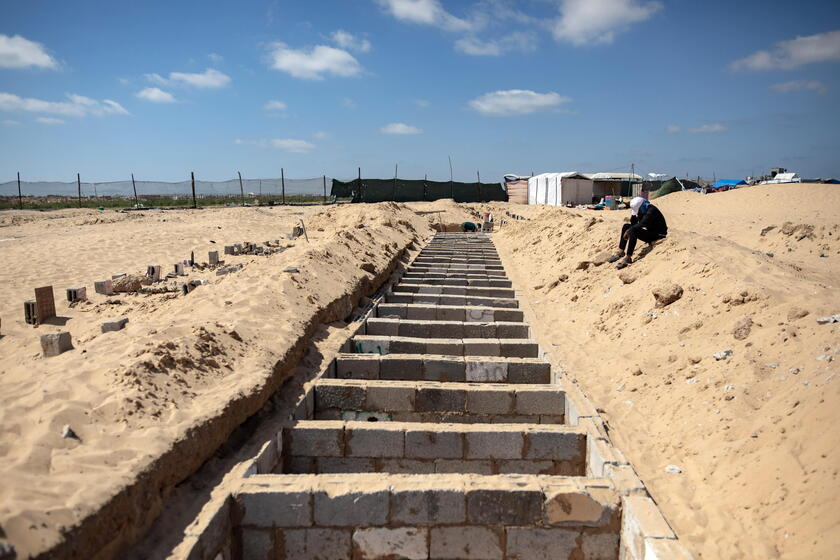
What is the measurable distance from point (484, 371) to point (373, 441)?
6.04 feet

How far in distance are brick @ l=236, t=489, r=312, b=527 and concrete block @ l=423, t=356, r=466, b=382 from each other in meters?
2.51

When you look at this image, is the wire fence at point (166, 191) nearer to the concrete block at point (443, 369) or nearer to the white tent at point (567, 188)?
the white tent at point (567, 188)

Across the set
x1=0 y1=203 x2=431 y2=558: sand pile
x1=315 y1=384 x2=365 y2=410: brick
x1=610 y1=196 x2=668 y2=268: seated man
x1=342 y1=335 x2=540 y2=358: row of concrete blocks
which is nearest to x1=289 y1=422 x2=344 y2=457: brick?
x1=0 y1=203 x2=431 y2=558: sand pile

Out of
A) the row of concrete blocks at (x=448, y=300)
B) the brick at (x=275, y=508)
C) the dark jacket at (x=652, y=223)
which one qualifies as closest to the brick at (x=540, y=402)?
the brick at (x=275, y=508)

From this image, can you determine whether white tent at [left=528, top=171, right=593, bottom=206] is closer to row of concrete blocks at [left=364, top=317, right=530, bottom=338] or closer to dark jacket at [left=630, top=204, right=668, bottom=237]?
dark jacket at [left=630, top=204, right=668, bottom=237]

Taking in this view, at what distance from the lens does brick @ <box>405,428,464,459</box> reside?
438 centimetres

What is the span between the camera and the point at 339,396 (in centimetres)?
518

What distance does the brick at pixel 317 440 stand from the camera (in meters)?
4.39

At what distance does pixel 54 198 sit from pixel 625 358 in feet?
160

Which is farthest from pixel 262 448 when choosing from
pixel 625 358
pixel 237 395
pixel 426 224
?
pixel 426 224

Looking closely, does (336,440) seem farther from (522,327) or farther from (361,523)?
(522,327)

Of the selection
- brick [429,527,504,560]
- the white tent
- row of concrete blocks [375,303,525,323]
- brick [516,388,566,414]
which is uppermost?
the white tent

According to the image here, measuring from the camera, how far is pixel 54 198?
42.3 metres

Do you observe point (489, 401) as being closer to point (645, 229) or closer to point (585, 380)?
point (585, 380)
